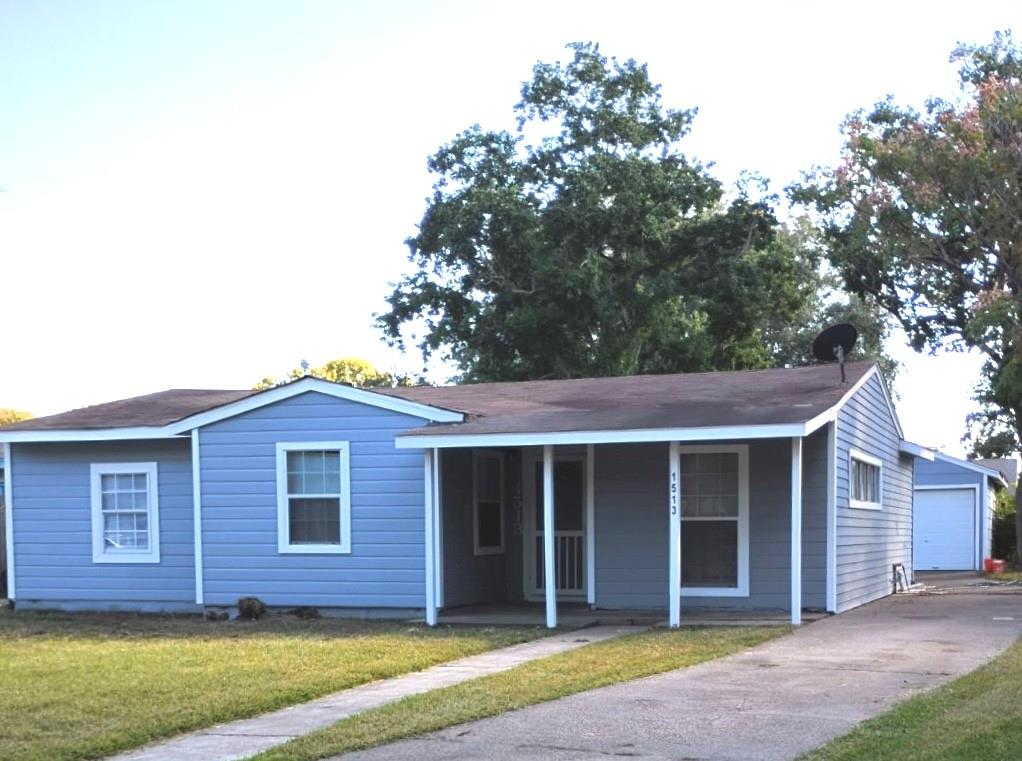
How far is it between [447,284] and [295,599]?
59.1 ft

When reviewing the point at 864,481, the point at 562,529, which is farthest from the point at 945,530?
the point at 562,529

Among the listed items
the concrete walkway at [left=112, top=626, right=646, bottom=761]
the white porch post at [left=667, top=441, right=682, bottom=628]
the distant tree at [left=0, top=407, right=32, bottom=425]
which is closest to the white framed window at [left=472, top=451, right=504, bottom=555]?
the white porch post at [left=667, top=441, right=682, bottom=628]

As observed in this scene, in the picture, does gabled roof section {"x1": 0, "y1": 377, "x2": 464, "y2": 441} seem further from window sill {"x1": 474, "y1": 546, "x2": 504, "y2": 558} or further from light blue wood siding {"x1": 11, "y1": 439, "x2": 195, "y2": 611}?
window sill {"x1": 474, "y1": 546, "x2": 504, "y2": 558}

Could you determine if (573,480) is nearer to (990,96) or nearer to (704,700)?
(704,700)

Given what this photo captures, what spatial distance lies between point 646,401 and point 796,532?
305cm

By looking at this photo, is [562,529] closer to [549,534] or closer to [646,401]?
[646,401]

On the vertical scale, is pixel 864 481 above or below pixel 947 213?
below

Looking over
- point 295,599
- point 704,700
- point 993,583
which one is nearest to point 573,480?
point 295,599

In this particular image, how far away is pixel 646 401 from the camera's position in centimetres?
1608

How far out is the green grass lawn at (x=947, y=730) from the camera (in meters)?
6.85

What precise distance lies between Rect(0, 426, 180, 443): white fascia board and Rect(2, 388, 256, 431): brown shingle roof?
2.2 inches

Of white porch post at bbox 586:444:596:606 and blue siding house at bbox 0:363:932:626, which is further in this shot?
white porch post at bbox 586:444:596:606

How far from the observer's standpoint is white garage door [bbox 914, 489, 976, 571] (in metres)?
31.1

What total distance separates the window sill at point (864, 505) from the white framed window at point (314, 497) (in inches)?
255
